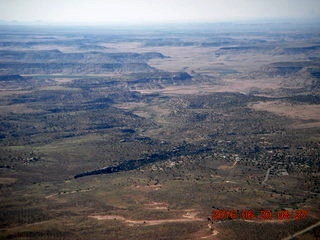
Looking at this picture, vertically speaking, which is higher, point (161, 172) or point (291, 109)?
point (291, 109)

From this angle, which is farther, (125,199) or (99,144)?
(99,144)

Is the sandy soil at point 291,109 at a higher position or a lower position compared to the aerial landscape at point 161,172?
higher

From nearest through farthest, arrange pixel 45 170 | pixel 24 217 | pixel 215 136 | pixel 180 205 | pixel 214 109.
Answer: pixel 24 217 → pixel 180 205 → pixel 45 170 → pixel 215 136 → pixel 214 109

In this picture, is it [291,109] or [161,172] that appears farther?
[291,109]

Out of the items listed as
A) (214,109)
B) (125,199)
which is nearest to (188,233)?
(125,199)

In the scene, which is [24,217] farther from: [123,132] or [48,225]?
[123,132]

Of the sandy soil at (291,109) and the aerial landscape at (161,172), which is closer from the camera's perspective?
the aerial landscape at (161,172)

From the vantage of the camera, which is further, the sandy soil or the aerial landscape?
the sandy soil

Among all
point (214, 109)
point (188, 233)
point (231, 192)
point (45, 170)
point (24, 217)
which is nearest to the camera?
point (188, 233)

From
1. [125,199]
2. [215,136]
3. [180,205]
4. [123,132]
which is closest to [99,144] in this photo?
[123,132]

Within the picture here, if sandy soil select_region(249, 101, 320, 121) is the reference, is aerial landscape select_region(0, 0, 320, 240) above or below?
below
